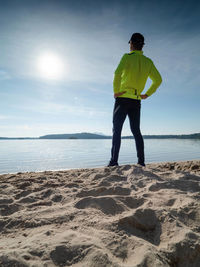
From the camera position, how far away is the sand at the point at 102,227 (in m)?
1.06

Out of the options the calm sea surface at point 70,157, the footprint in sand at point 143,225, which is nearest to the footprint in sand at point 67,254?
the footprint in sand at point 143,225

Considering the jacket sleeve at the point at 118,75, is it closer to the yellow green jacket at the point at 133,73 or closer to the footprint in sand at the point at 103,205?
the yellow green jacket at the point at 133,73

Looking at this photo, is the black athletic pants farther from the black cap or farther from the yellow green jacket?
the black cap

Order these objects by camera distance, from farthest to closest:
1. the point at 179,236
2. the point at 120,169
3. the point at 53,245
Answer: the point at 120,169
the point at 179,236
the point at 53,245

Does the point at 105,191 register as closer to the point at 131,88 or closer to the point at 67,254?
the point at 67,254

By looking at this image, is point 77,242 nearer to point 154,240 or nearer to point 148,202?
point 154,240

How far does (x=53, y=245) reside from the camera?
3.75ft

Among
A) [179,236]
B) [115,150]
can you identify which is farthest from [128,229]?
[115,150]

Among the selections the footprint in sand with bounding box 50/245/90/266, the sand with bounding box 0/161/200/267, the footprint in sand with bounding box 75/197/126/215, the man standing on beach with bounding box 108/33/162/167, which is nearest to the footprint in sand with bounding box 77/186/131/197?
the sand with bounding box 0/161/200/267

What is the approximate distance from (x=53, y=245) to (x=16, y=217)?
67cm

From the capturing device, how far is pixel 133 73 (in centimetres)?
386

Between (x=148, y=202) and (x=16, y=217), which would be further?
(x=148, y=202)

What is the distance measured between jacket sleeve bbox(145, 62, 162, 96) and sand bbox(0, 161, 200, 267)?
2.40 m

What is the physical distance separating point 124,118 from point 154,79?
3.95 feet
